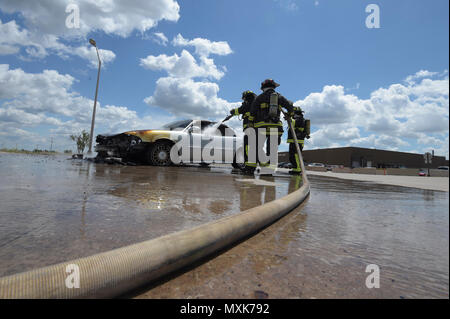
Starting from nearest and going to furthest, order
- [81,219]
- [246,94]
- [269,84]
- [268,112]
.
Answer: [81,219] → [268,112] → [269,84] → [246,94]

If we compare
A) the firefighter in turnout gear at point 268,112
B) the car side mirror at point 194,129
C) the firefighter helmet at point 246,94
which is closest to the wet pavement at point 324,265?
the firefighter in turnout gear at point 268,112

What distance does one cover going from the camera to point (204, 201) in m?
2.47

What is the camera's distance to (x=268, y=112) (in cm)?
651

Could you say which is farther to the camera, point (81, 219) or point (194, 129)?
point (194, 129)

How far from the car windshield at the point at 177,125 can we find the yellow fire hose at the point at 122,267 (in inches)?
268

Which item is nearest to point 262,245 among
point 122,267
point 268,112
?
point 122,267

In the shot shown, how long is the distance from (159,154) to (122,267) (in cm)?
696

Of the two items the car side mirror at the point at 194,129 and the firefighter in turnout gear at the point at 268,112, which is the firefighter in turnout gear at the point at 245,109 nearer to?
the firefighter in turnout gear at the point at 268,112

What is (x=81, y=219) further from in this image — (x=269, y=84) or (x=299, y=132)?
A: (x=299, y=132)

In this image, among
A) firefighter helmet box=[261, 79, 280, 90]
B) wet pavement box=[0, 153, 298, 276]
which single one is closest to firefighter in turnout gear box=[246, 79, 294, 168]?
firefighter helmet box=[261, 79, 280, 90]

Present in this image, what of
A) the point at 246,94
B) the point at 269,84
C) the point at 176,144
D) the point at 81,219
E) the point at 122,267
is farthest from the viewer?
the point at 246,94
